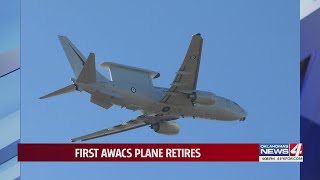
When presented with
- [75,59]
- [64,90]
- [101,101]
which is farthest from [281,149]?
[75,59]

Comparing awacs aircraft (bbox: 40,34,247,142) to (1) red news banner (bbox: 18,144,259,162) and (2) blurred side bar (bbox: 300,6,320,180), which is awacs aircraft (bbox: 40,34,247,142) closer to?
(1) red news banner (bbox: 18,144,259,162)

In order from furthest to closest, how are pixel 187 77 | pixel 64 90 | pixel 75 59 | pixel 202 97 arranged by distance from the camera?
pixel 202 97 < pixel 75 59 < pixel 187 77 < pixel 64 90

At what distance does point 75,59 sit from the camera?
32.6 feet

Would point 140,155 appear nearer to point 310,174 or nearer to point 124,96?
point 124,96

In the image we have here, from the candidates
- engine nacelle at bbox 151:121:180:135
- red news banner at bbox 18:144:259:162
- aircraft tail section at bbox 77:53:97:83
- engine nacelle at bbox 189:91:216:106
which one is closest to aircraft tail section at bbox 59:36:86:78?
aircraft tail section at bbox 77:53:97:83

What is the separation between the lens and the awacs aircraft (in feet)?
31.0

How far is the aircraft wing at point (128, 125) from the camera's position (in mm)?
9409

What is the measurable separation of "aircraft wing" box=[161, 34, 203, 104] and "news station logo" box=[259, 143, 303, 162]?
1.52 meters

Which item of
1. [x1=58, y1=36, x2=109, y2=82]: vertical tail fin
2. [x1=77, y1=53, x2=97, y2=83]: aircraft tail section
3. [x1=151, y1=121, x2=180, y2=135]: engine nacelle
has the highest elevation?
[x1=58, y1=36, x2=109, y2=82]: vertical tail fin

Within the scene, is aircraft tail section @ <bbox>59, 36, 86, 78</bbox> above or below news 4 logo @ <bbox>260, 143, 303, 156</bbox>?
above

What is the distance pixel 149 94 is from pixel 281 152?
2.44 meters

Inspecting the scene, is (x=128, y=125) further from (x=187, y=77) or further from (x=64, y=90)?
(x=64, y=90)

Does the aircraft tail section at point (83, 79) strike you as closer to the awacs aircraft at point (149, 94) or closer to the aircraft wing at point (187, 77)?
the awacs aircraft at point (149, 94)

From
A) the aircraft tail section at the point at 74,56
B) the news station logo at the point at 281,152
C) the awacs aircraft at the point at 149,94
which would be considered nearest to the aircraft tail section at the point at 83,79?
the awacs aircraft at the point at 149,94
